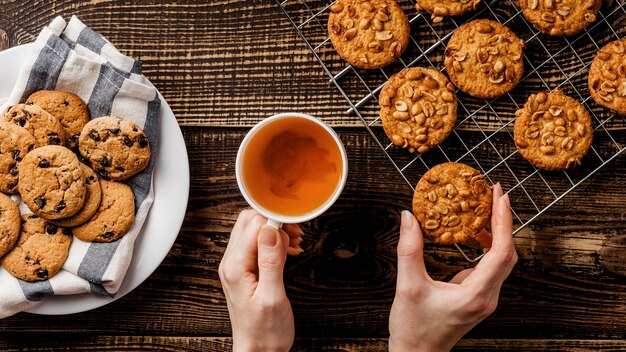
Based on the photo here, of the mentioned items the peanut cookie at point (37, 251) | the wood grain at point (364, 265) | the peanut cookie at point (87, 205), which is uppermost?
the peanut cookie at point (87, 205)

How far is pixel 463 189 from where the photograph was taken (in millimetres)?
1469

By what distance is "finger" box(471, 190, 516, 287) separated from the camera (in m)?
1.32

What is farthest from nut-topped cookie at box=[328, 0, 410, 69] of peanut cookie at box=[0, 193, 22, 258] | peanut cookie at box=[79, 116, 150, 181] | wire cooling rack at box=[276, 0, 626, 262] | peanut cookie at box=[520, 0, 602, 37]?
peanut cookie at box=[0, 193, 22, 258]

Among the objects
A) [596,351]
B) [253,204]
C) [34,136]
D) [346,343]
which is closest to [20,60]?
[34,136]

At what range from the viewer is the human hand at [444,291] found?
1.32 m

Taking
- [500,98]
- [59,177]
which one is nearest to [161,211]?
[59,177]

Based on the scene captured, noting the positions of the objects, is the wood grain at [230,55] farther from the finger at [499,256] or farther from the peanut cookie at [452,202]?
the finger at [499,256]

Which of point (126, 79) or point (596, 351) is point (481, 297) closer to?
point (596, 351)

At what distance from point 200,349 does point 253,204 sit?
0.61m

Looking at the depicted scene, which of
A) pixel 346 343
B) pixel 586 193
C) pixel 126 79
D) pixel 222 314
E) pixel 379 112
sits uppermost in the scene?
pixel 126 79

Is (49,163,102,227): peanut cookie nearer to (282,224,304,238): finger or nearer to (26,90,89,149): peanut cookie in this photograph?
(26,90,89,149): peanut cookie

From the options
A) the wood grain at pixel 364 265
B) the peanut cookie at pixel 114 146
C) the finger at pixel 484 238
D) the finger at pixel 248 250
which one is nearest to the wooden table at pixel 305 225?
the wood grain at pixel 364 265

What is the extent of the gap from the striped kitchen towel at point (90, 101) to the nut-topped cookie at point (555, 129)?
0.98 meters

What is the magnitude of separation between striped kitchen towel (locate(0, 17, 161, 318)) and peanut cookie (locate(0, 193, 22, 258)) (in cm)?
3
